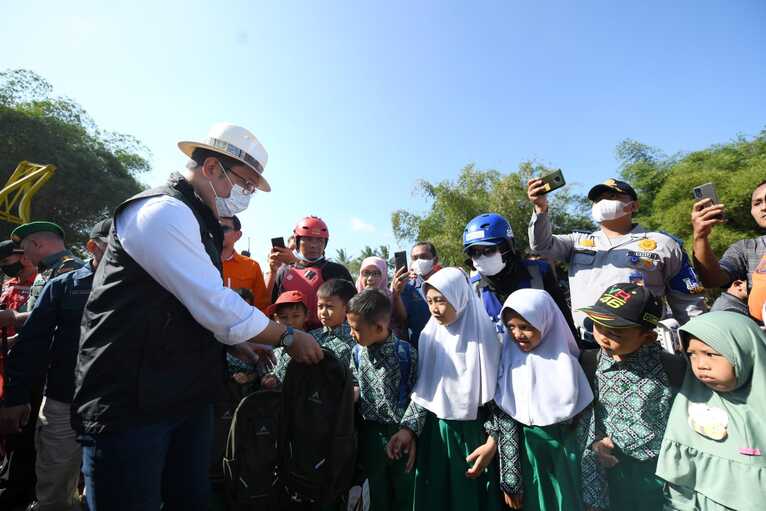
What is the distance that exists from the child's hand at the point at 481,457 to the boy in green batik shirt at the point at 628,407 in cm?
51

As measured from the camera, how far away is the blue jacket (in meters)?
2.46

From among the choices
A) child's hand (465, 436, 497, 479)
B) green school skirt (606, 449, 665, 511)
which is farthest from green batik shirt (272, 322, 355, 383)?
green school skirt (606, 449, 665, 511)

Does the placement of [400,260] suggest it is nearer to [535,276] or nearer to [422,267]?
[422,267]

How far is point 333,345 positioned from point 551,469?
5.92 ft

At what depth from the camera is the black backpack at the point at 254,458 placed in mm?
2486

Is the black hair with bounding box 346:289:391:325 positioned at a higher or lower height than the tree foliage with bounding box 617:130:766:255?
lower

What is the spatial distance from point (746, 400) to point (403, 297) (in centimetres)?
288

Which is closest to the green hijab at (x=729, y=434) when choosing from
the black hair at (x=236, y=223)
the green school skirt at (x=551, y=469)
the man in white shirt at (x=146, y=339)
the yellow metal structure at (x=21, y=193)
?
the green school skirt at (x=551, y=469)

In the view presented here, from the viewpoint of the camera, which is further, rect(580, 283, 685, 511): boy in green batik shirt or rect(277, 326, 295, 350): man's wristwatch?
rect(580, 283, 685, 511): boy in green batik shirt

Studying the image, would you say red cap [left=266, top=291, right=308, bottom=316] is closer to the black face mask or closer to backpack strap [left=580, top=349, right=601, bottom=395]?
backpack strap [left=580, top=349, right=601, bottom=395]

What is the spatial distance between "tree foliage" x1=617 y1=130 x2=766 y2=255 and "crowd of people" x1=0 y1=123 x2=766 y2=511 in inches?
670

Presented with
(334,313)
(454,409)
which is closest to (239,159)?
(334,313)

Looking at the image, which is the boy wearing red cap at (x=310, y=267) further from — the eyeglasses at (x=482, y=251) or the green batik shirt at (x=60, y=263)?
the green batik shirt at (x=60, y=263)

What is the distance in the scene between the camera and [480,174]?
979 inches
